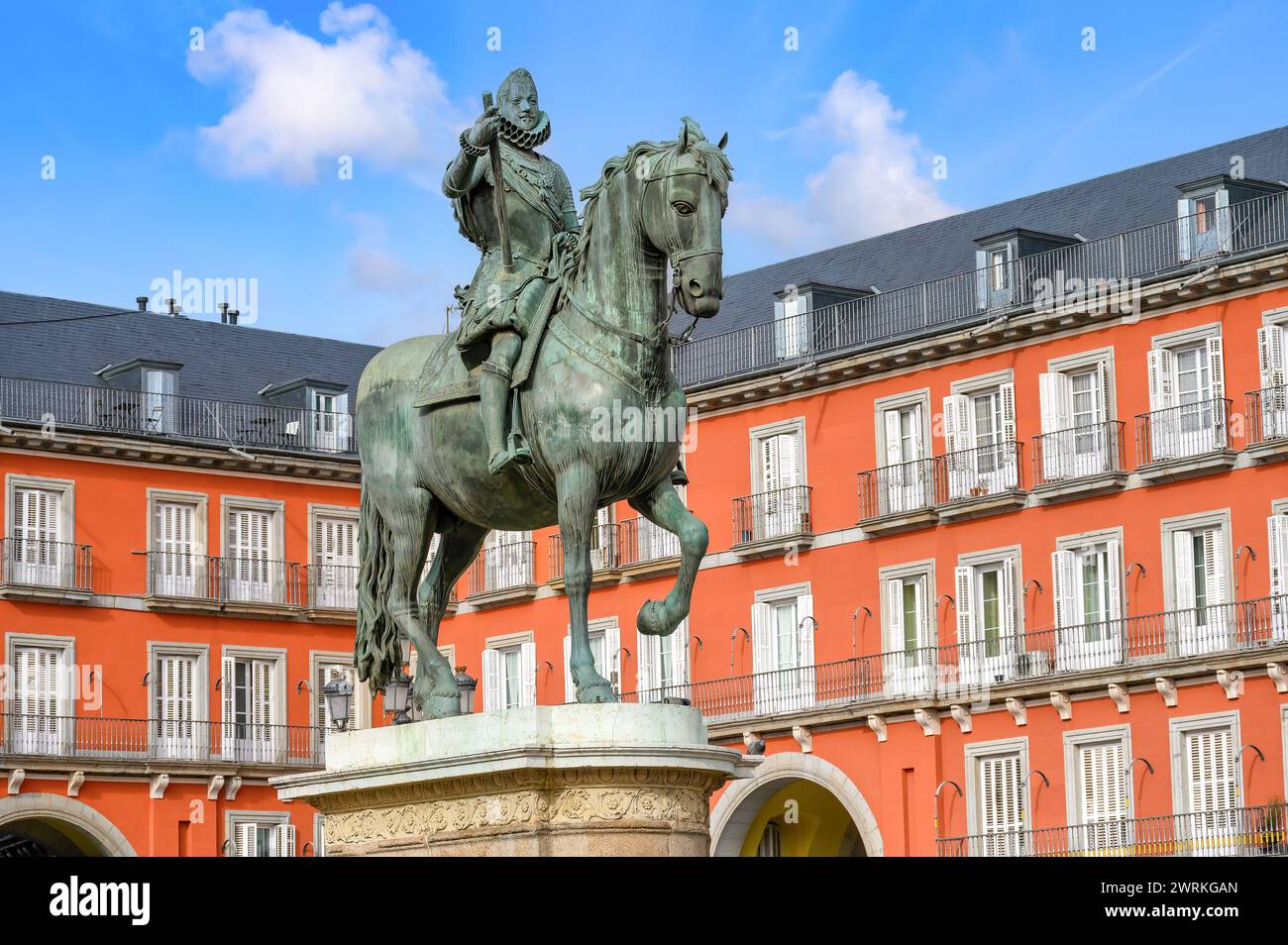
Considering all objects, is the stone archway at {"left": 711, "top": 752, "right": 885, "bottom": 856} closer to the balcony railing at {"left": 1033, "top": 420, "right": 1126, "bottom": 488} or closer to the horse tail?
the balcony railing at {"left": 1033, "top": 420, "right": 1126, "bottom": 488}

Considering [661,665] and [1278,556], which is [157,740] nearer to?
[661,665]

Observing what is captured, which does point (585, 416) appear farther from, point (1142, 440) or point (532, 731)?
point (1142, 440)

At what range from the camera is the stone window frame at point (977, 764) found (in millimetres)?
49469

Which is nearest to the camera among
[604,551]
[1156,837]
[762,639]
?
[1156,837]

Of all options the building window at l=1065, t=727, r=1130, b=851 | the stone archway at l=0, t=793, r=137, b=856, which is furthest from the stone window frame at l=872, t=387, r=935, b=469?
the stone archway at l=0, t=793, r=137, b=856

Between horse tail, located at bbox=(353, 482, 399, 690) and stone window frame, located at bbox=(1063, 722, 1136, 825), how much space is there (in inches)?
1305

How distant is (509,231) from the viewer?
50.9 feet

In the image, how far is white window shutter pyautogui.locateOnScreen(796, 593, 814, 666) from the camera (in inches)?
2115

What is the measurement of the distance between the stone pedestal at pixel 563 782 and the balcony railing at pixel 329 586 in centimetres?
4672

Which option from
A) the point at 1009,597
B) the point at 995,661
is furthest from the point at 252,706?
the point at 1009,597

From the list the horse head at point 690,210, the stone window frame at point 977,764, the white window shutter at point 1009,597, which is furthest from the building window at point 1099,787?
the horse head at point 690,210

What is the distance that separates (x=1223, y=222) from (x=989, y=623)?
905cm

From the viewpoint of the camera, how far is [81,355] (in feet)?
200
